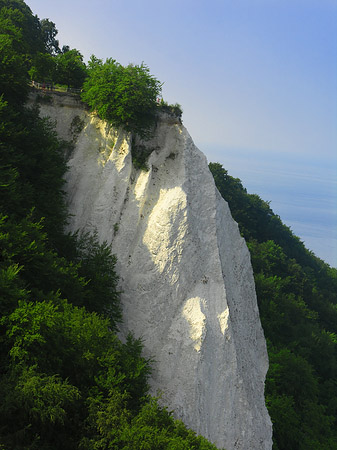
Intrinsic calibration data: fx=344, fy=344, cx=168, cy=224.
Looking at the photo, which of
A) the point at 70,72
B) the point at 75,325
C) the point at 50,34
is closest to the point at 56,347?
the point at 75,325

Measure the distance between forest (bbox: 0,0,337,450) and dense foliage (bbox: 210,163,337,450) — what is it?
167mm

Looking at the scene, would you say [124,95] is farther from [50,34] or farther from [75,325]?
[50,34]

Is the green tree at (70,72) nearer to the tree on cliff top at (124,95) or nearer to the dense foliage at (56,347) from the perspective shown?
the tree on cliff top at (124,95)

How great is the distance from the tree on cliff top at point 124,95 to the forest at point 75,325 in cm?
9

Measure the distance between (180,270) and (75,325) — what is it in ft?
32.4

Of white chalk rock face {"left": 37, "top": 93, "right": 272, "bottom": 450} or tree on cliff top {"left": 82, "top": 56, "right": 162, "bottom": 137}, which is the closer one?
white chalk rock face {"left": 37, "top": 93, "right": 272, "bottom": 450}

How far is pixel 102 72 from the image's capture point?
27156 mm

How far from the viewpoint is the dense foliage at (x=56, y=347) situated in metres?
12.6

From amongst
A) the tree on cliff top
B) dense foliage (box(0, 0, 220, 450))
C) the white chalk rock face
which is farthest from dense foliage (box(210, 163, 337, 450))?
the tree on cliff top

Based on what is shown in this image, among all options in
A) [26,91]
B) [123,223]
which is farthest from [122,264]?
[26,91]

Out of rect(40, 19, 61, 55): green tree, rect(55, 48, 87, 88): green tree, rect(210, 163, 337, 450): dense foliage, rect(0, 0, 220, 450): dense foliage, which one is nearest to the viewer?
rect(0, 0, 220, 450): dense foliage

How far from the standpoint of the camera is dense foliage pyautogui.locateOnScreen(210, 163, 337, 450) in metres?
34.1

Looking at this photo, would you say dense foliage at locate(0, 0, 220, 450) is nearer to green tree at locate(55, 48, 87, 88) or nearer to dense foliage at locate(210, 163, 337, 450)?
green tree at locate(55, 48, 87, 88)

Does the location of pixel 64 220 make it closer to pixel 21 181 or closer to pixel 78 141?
pixel 21 181
